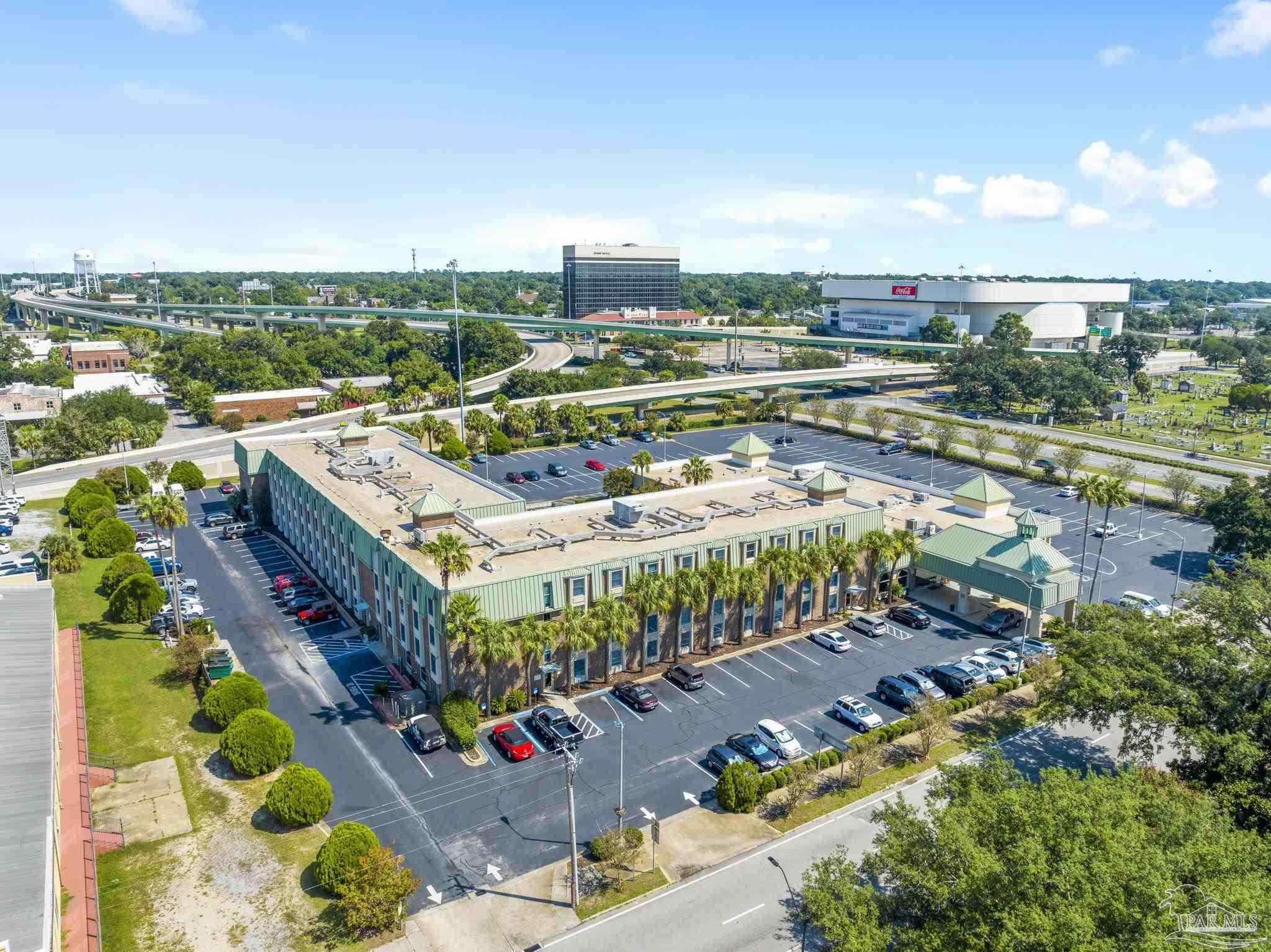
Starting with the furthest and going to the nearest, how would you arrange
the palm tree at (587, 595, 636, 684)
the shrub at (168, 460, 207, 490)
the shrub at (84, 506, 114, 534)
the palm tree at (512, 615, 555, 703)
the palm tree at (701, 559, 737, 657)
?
the shrub at (168, 460, 207, 490)
the shrub at (84, 506, 114, 534)
the palm tree at (701, 559, 737, 657)
the palm tree at (587, 595, 636, 684)
the palm tree at (512, 615, 555, 703)

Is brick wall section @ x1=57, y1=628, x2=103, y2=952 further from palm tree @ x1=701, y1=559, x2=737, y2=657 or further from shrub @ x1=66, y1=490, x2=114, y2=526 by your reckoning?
shrub @ x1=66, y1=490, x2=114, y2=526

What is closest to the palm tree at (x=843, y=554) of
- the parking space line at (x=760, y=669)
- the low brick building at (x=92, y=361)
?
the parking space line at (x=760, y=669)

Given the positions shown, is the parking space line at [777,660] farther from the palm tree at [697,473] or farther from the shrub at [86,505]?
the shrub at [86,505]

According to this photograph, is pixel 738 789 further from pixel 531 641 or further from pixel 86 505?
pixel 86 505

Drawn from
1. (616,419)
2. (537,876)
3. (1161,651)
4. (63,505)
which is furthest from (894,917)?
(616,419)

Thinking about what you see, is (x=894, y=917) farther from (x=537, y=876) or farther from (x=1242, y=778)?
(x=1242, y=778)

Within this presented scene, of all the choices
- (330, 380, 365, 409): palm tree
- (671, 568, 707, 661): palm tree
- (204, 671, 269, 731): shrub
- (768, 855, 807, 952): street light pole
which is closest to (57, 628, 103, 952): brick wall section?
(204, 671, 269, 731): shrub
